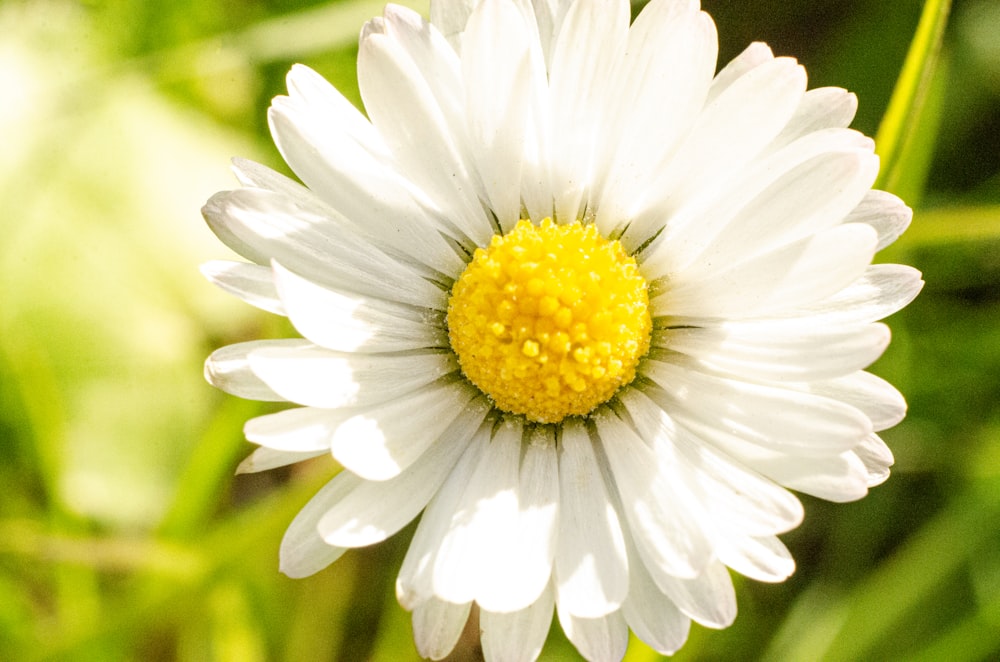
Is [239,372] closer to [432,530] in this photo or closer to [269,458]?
[269,458]

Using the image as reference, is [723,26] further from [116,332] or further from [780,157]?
[116,332]

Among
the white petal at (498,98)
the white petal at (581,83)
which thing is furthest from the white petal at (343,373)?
the white petal at (581,83)

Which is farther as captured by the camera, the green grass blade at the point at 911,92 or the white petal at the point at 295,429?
the green grass blade at the point at 911,92

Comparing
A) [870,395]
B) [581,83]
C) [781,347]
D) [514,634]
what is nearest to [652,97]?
[581,83]

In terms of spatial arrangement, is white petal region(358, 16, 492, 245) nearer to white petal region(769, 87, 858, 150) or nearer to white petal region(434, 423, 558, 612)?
white petal region(434, 423, 558, 612)

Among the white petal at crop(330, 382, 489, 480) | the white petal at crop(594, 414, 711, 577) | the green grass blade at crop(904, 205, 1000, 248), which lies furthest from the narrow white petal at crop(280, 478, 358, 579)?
the green grass blade at crop(904, 205, 1000, 248)

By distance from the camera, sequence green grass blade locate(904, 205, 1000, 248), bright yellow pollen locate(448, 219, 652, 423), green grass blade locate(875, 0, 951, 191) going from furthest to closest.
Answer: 1. green grass blade locate(904, 205, 1000, 248)
2. green grass blade locate(875, 0, 951, 191)
3. bright yellow pollen locate(448, 219, 652, 423)

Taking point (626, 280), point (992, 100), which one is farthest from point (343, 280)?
point (992, 100)

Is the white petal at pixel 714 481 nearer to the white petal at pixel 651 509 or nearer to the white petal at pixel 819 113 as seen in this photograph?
the white petal at pixel 651 509
